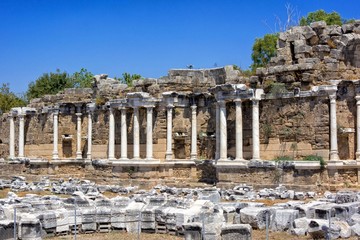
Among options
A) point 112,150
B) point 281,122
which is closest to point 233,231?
point 281,122

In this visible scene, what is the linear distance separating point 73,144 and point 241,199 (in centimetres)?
1650

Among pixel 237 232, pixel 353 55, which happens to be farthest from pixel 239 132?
pixel 237 232

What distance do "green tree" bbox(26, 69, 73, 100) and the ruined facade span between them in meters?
24.3

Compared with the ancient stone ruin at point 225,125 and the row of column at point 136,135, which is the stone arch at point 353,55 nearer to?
the ancient stone ruin at point 225,125

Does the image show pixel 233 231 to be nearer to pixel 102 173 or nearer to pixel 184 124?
pixel 184 124

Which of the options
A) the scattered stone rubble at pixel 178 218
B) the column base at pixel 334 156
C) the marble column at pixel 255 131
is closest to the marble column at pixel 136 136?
the marble column at pixel 255 131

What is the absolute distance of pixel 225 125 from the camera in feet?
90.1

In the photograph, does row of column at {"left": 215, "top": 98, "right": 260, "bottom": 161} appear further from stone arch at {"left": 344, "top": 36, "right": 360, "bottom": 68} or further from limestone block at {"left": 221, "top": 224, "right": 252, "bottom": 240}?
limestone block at {"left": 221, "top": 224, "right": 252, "bottom": 240}

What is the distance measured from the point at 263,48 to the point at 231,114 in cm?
2211

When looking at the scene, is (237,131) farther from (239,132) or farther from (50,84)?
(50,84)

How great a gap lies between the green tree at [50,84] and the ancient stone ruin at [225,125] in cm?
2341

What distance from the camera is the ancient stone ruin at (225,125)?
24906mm

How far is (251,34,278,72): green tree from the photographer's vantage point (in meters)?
48.5

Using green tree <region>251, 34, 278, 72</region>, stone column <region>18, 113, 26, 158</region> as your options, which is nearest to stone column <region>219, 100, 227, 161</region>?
stone column <region>18, 113, 26, 158</region>
